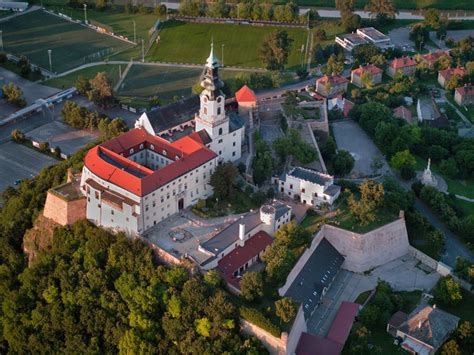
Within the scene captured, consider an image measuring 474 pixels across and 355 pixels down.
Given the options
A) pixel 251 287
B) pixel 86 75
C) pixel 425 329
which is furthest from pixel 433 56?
pixel 251 287

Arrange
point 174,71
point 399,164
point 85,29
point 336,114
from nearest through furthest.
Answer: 1. point 399,164
2. point 336,114
3. point 174,71
4. point 85,29

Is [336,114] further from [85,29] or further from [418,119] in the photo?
[85,29]

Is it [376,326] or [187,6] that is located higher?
[187,6]

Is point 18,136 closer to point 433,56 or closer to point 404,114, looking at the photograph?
point 404,114

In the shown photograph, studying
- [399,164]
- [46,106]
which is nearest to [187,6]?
[46,106]

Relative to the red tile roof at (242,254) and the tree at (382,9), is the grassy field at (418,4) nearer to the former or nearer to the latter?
the tree at (382,9)

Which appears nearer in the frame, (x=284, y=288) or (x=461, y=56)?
(x=284, y=288)
